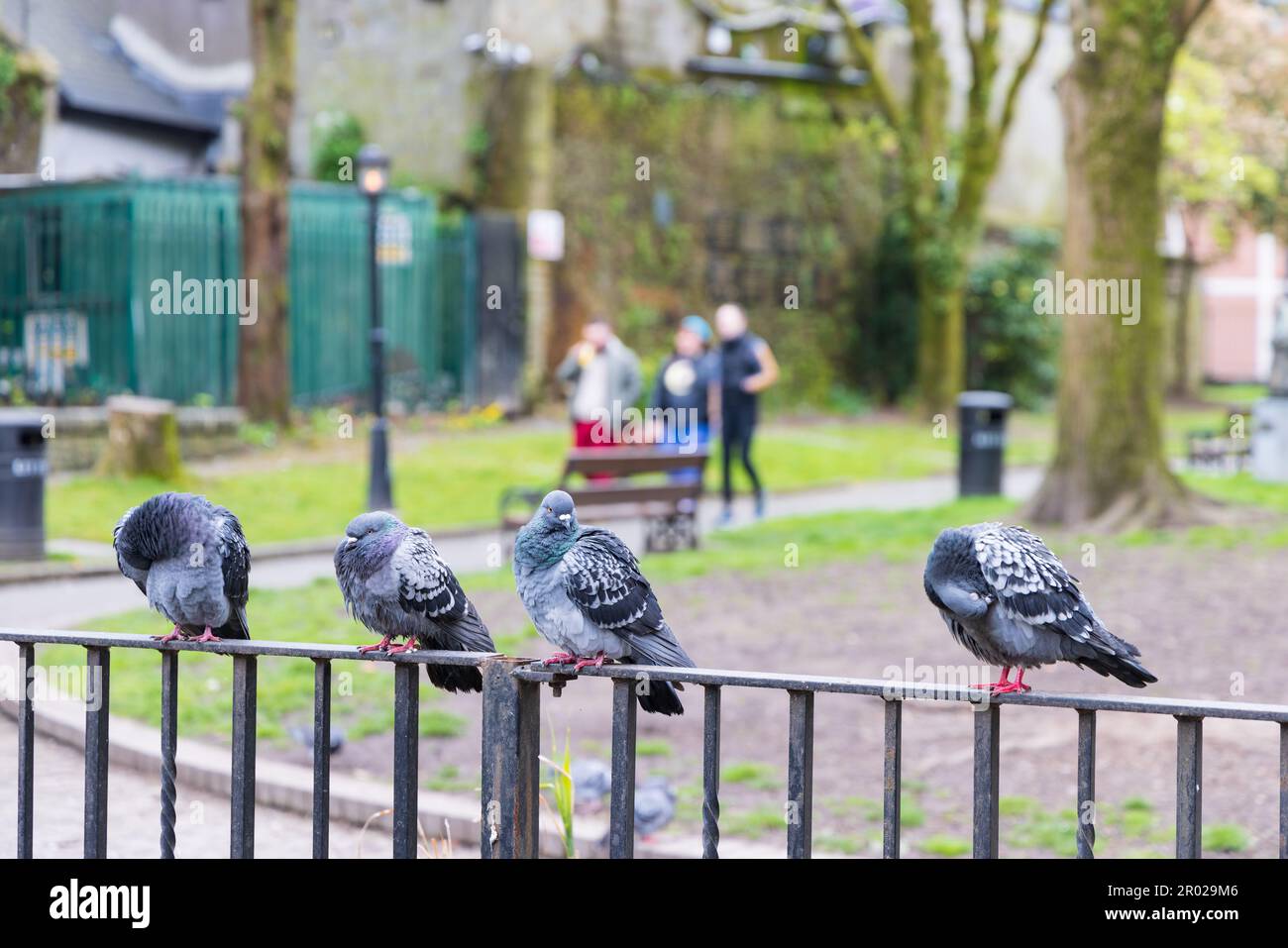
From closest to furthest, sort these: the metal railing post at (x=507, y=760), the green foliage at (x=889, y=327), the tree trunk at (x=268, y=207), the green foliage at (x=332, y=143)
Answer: the metal railing post at (x=507, y=760), the tree trunk at (x=268, y=207), the green foliage at (x=332, y=143), the green foliage at (x=889, y=327)

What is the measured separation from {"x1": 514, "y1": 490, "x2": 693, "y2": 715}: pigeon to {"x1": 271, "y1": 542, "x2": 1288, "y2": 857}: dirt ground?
1.63 metres

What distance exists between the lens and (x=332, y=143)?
25328 mm

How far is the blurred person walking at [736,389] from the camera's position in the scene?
1616 centimetres

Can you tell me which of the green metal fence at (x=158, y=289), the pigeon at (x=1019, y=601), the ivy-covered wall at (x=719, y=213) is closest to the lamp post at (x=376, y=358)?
the green metal fence at (x=158, y=289)

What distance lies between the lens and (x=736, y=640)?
1012 centimetres

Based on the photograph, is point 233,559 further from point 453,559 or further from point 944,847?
point 453,559

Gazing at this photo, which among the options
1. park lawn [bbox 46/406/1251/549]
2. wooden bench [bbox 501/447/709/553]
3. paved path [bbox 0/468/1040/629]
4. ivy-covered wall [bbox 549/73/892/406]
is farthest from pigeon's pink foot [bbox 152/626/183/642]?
ivy-covered wall [bbox 549/73/892/406]

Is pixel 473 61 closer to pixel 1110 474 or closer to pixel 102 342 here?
pixel 102 342

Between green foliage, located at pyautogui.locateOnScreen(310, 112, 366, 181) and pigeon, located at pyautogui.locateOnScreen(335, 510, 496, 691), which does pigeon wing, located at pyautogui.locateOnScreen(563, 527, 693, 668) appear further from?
green foliage, located at pyautogui.locateOnScreen(310, 112, 366, 181)

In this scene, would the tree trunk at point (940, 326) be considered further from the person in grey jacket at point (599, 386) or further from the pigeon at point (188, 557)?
the pigeon at point (188, 557)

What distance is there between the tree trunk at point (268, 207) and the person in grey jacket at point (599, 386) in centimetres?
511
